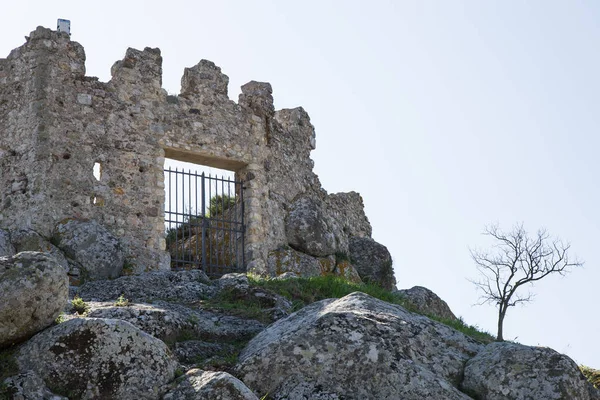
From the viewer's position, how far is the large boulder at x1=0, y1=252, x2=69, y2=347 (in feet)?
23.5

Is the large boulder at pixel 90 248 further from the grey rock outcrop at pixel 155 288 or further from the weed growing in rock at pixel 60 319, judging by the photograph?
the weed growing in rock at pixel 60 319

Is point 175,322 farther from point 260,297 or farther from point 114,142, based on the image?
point 114,142

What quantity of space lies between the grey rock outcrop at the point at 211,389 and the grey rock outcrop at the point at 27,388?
2.95 ft

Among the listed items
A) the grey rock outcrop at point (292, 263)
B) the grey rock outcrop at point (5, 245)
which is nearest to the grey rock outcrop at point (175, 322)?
the grey rock outcrop at point (5, 245)

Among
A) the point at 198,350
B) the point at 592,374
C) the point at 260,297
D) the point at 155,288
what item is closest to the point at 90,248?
the point at 155,288

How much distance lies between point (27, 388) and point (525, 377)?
4243 millimetres

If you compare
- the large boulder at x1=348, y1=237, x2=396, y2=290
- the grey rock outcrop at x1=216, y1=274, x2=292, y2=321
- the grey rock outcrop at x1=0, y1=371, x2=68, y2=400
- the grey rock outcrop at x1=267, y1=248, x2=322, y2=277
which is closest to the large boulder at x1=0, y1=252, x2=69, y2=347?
the grey rock outcrop at x1=0, y1=371, x2=68, y2=400

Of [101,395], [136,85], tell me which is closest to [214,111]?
[136,85]

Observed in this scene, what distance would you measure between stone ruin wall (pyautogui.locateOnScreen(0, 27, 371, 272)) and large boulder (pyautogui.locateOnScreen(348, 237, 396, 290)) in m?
2.53

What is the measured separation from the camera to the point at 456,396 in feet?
25.7

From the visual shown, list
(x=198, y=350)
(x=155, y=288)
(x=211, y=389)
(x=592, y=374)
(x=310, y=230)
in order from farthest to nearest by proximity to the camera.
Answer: (x=310, y=230) < (x=155, y=288) < (x=592, y=374) < (x=198, y=350) < (x=211, y=389)

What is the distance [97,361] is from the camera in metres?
7.07

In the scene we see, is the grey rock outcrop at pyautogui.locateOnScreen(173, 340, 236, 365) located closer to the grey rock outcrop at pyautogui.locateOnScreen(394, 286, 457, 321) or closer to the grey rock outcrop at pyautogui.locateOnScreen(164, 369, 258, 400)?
the grey rock outcrop at pyautogui.locateOnScreen(164, 369, 258, 400)

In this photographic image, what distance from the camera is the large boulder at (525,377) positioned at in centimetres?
780
